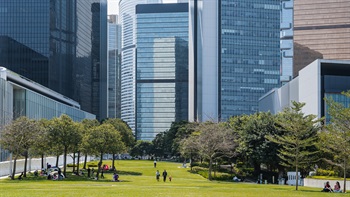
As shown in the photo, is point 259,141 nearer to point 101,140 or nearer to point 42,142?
point 101,140

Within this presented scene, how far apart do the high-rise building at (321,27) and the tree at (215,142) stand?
125 m

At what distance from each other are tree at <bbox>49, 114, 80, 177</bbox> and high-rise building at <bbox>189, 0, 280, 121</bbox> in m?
126

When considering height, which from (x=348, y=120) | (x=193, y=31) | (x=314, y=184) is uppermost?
(x=193, y=31)

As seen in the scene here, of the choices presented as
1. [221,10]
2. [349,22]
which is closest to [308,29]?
[349,22]

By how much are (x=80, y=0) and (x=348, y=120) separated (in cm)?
16557

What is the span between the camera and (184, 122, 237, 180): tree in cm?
6500

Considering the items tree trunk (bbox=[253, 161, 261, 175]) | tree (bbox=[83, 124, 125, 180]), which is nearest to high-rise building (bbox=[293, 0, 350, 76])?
tree trunk (bbox=[253, 161, 261, 175])

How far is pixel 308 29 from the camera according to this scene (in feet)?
634

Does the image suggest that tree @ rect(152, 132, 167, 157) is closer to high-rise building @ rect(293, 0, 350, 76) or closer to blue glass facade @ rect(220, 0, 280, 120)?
blue glass facade @ rect(220, 0, 280, 120)

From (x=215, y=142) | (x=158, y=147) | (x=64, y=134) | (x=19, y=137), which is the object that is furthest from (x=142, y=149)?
(x=19, y=137)

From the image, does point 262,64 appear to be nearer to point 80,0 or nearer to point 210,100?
point 210,100

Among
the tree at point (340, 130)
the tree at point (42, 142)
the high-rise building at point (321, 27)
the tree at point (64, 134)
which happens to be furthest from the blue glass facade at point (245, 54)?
the tree at point (340, 130)

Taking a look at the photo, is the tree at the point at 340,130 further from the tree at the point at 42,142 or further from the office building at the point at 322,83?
the office building at the point at 322,83

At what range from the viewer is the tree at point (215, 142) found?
6500cm
